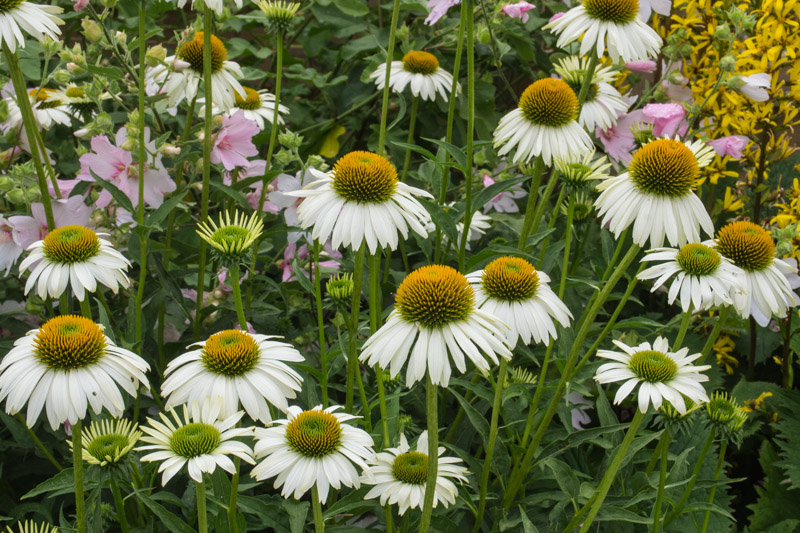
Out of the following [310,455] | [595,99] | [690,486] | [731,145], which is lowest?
[690,486]

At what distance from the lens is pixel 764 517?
5.16 feet

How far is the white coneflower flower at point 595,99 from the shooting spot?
1428 mm

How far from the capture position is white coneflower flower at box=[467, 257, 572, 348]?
104 cm

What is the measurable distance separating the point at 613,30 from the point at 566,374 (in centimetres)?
57

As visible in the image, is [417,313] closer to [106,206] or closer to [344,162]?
[344,162]

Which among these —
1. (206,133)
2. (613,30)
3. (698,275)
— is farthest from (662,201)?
(206,133)

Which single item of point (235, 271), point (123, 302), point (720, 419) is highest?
point (235, 271)

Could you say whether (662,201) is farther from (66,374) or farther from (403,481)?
(66,374)

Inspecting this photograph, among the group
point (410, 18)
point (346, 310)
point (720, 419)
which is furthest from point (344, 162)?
point (410, 18)

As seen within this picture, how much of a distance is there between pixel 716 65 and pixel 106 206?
1453 millimetres

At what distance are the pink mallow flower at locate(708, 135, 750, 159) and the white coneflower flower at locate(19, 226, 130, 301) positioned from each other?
1.32 metres

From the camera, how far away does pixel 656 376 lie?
997 mm

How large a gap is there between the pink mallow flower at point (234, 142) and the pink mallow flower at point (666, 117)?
2.97 ft

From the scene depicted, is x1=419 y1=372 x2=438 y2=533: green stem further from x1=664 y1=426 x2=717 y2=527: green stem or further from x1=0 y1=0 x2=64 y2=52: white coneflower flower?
x1=0 y1=0 x2=64 y2=52: white coneflower flower
